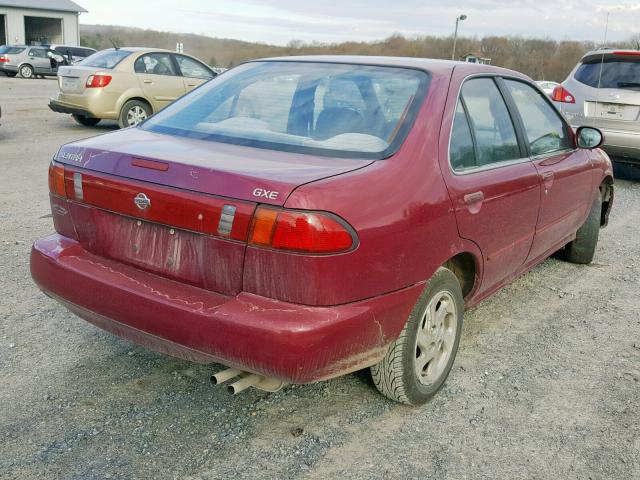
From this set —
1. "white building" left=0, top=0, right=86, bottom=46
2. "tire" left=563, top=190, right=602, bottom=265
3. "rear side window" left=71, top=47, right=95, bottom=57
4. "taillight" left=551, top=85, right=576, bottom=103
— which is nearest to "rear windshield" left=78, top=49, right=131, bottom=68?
"taillight" left=551, top=85, right=576, bottom=103

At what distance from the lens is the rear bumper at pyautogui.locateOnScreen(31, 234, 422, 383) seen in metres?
2.41

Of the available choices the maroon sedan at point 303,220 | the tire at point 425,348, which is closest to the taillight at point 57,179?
the maroon sedan at point 303,220

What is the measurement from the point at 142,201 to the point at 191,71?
10.8m

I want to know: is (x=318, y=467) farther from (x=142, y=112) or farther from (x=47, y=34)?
(x=47, y=34)

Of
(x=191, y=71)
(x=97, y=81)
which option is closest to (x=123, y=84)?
(x=97, y=81)

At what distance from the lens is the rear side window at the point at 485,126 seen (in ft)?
10.7

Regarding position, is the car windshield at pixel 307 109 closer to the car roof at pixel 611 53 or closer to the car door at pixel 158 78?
the car roof at pixel 611 53

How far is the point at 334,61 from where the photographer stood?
141 inches

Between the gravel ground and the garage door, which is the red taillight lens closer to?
the gravel ground

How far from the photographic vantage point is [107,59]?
12266 mm

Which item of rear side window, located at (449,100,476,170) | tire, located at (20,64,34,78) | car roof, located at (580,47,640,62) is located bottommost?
tire, located at (20,64,34,78)

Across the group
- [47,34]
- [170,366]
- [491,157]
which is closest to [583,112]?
[491,157]

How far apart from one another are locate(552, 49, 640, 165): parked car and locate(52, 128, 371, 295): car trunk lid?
730cm

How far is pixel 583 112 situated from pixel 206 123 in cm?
721
